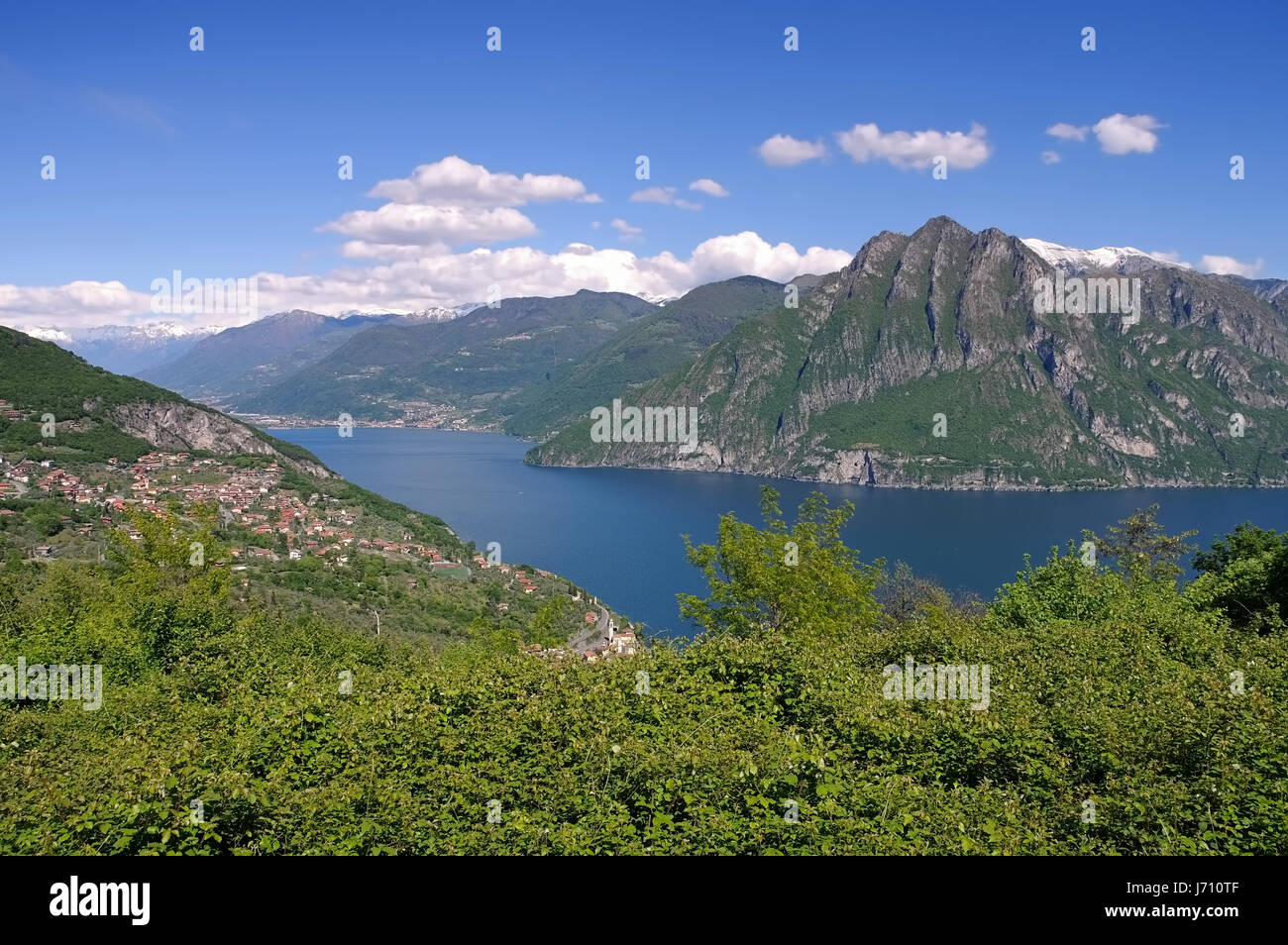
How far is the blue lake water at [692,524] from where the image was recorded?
106 meters

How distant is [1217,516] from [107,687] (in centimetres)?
18983

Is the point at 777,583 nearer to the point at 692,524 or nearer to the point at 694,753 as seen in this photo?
the point at 694,753

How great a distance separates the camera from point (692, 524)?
144 meters

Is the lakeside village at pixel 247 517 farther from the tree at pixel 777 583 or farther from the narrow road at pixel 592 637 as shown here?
the tree at pixel 777 583

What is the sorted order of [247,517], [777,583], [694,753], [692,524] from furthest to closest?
[692,524], [247,517], [777,583], [694,753]

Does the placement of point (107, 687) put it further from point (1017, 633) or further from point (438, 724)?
point (1017, 633)

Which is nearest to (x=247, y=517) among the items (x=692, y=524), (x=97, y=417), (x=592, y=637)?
(x=97, y=417)

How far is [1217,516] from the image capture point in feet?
515

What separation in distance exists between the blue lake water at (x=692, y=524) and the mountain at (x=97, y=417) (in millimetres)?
38620

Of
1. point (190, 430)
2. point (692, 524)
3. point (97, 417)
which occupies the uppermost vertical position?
point (97, 417)

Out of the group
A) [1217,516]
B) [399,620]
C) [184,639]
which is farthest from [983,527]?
[184,639]

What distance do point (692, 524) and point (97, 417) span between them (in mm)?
93105

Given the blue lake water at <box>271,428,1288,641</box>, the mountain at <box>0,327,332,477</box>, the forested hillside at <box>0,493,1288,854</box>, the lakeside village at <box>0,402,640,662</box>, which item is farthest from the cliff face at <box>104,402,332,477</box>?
the forested hillside at <box>0,493,1288,854</box>
